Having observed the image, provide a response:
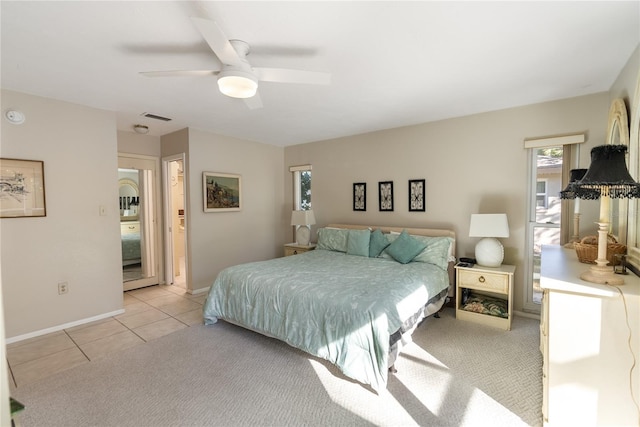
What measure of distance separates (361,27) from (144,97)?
7.82 ft

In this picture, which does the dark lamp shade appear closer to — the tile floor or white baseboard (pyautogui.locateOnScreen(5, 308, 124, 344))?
the tile floor

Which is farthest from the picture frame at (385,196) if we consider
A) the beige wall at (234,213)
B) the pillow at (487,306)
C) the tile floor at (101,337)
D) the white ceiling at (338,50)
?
the tile floor at (101,337)

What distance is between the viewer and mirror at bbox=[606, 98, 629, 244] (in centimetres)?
218

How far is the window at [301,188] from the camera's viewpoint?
558 cm

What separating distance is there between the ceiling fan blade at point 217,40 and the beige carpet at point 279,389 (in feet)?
7.64

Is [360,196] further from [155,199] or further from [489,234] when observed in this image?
[155,199]

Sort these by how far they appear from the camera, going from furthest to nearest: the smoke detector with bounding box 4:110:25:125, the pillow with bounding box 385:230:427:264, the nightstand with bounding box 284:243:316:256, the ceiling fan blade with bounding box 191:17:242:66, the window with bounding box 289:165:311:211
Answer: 1. the window with bounding box 289:165:311:211
2. the nightstand with bounding box 284:243:316:256
3. the pillow with bounding box 385:230:427:264
4. the smoke detector with bounding box 4:110:25:125
5. the ceiling fan blade with bounding box 191:17:242:66

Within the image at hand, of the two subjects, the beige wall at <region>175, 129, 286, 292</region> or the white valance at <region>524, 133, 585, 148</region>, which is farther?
the beige wall at <region>175, 129, 286, 292</region>

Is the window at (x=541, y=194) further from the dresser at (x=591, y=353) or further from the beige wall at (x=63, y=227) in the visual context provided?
the beige wall at (x=63, y=227)

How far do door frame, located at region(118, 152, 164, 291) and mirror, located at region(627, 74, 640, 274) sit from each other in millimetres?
5467

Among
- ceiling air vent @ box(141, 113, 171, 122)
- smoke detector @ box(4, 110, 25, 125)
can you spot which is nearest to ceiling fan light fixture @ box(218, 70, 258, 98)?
ceiling air vent @ box(141, 113, 171, 122)

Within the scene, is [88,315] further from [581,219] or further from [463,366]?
[581,219]

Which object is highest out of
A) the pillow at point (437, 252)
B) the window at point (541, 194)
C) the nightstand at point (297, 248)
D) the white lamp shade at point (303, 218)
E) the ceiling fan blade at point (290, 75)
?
the ceiling fan blade at point (290, 75)

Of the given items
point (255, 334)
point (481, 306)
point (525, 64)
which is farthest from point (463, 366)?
point (525, 64)
